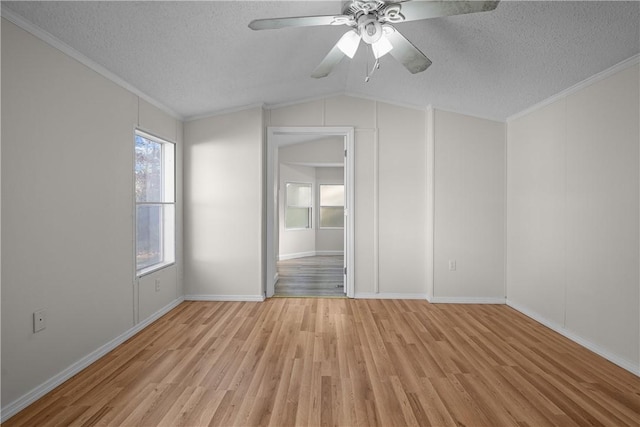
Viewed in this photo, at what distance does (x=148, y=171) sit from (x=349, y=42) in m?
2.51

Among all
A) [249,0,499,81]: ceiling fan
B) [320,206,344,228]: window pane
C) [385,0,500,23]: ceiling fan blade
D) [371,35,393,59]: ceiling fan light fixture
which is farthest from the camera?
[320,206,344,228]: window pane

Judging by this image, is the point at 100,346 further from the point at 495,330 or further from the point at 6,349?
the point at 495,330

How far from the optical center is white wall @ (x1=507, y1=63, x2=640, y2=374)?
2334mm

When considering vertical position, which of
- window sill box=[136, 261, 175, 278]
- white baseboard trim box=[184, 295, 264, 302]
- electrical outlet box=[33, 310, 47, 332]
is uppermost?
window sill box=[136, 261, 175, 278]

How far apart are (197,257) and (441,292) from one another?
301 centimetres

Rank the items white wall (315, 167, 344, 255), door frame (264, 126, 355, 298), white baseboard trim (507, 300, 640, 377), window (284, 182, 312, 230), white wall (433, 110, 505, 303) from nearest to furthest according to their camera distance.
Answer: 1. white baseboard trim (507, 300, 640, 377)
2. white wall (433, 110, 505, 303)
3. door frame (264, 126, 355, 298)
4. window (284, 182, 312, 230)
5. white wall (315, 167, 344, 255)

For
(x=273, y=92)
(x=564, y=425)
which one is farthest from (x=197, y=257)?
(x=564, y=425)

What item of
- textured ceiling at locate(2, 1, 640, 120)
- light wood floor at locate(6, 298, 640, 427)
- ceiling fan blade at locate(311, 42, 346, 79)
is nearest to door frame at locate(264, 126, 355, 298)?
textured ceiling at locate(2, 1, 640, 120)

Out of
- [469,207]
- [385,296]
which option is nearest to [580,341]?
[469,207]

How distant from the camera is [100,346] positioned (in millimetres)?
2533

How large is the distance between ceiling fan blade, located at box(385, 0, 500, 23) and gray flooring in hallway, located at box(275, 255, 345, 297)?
3.31 meters

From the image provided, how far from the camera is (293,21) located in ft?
5.70

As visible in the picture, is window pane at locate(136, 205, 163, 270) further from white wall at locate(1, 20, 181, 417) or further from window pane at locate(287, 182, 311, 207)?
window pane at locate(287, 182, 311, 207)

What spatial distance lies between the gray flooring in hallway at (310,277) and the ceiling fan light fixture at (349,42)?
3022 mm
